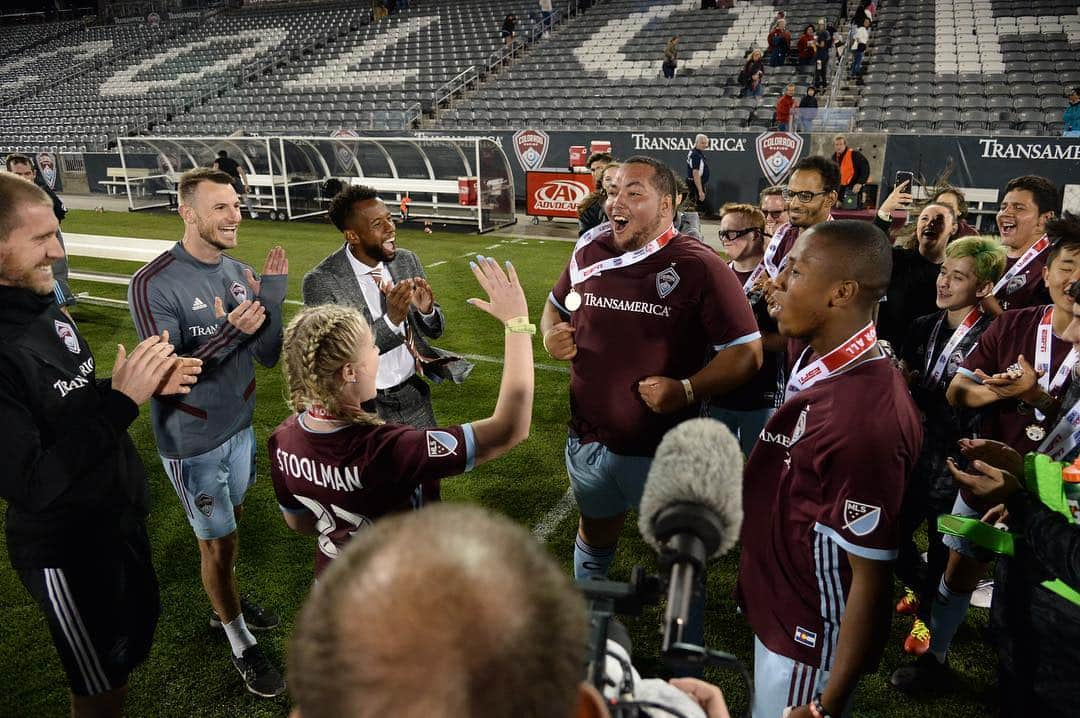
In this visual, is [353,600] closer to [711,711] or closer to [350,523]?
[711,711]

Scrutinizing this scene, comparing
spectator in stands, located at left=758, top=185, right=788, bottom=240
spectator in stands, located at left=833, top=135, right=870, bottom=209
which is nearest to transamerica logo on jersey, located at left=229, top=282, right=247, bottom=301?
spectator in stands, located at left=758, top=185, right=788, bottom=240

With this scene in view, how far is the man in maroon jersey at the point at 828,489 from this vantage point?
1.70 meters

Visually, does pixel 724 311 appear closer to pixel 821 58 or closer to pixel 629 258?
pixel 629 258

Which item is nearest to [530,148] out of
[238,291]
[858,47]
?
[858,47]

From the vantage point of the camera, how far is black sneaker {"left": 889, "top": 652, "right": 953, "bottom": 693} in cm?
294

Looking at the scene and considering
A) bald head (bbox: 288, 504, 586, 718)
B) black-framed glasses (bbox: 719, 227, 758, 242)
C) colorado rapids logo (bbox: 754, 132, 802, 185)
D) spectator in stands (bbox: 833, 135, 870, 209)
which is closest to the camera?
bald head (bbox: 288, 504, 586, 718)

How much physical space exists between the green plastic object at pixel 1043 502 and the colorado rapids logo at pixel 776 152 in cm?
1283

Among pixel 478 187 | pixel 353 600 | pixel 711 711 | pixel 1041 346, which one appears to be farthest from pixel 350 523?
pixel 478 187

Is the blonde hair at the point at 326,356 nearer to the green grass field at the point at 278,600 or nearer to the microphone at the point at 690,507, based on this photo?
the microphone at the point at 690,507

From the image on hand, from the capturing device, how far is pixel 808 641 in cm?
193

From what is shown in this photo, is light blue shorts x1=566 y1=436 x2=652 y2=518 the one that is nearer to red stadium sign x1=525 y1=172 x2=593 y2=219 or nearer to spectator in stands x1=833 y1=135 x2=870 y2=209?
spectator in stands x1=833 y1=135 x2=870 y2=209

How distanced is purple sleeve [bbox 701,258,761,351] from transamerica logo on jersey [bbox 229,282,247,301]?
7.32 feet

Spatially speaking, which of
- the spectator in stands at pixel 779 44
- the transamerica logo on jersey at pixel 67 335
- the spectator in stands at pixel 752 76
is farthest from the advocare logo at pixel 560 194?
the transamerica logo on jersey at pixel 67 335

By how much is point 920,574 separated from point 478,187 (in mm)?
11731
